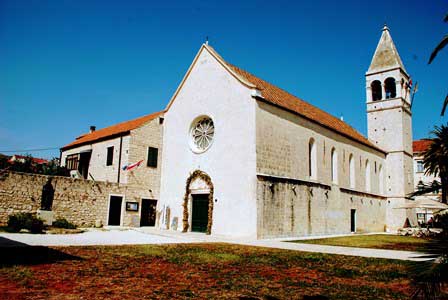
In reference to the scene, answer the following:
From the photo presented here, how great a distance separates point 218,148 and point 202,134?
8.90 ft

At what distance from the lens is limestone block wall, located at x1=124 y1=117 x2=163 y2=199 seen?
26.4m

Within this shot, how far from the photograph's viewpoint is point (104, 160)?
28.8 m

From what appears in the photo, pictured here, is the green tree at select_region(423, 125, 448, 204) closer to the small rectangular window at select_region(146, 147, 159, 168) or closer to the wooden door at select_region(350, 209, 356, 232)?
the small rectangular window at select_region(146, 147, 159, 168)

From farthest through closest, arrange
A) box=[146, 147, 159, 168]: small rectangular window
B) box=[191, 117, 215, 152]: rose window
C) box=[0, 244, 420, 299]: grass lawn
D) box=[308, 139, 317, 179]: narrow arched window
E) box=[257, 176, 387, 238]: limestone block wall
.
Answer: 1. box=[146, 147, 159, 168]: small rectangular window
2. box=[308, 139, 317, 179]: narrow arched window
3. box=[191, 117, 215, 152]: rose window
4. box=[257, 176, 387, 238]: limestone block wall
5. box=[0, 244, 420, 299]: grass lawn

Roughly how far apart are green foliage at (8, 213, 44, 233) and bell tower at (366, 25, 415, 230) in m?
33.9

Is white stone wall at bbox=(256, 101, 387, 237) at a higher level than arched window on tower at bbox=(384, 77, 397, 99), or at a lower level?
lower

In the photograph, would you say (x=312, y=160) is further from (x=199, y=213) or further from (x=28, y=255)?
(x=28, y=255)

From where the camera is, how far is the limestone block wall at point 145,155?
26422 mm

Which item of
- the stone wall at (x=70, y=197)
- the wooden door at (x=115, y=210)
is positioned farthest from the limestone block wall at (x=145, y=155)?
the wooden door at (x=115, y=210)

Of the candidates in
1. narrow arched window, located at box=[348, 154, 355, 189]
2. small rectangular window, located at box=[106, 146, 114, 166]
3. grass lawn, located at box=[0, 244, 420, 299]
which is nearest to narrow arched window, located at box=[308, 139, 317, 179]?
narrow arched window, located at box=[348, 154, 355, 189]

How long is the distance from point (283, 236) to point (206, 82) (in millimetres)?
12076

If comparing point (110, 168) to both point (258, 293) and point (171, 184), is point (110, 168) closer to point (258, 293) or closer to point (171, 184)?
point (171, 184)

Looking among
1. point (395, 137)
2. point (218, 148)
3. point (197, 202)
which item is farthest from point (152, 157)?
point (395, 137)

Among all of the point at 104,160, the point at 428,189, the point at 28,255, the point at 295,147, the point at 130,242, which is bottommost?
the point at 130,242
